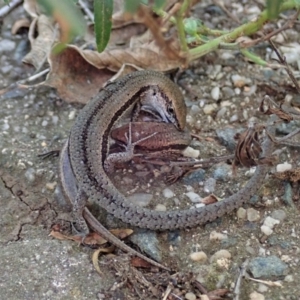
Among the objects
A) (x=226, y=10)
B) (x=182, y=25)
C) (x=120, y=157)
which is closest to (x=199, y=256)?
(x=120, y=157)

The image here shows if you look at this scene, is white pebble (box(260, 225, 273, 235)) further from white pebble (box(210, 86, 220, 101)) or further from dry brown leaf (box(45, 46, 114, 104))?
dry brown leaf (box(45, 46, 114, 104))

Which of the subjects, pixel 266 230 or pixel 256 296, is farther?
pixel 266 230

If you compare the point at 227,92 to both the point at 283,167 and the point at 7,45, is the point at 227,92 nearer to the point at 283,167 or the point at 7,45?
the point at 283,167

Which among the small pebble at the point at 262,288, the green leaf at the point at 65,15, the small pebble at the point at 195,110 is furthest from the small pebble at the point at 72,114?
the green leaf at the point at 65,15

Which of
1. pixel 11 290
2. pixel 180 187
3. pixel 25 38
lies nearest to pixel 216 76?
pixel 180 187

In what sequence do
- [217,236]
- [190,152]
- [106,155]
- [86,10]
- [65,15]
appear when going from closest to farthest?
[65,15]
[217,236]
[106,155]
[190,152]
[86,10]

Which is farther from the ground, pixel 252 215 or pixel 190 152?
pixel 190 152

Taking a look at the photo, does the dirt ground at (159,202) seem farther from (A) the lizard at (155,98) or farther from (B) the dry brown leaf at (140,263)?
(A) the lizard at (155,98)

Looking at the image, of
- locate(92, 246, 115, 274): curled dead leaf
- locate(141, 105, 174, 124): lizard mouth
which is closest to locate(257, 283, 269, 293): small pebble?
locate(92, 246, 115, 274): curled dead leaf
